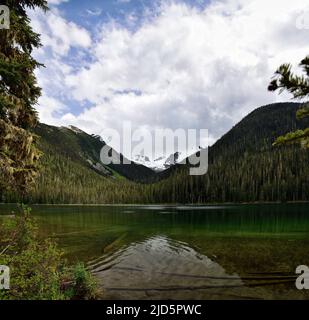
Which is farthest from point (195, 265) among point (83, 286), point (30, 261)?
point (30, 261)

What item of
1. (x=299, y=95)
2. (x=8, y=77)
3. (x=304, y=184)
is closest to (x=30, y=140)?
(x=8, y=77)

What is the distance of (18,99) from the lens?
477 inches

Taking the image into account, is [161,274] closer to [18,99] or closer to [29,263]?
[29,263]

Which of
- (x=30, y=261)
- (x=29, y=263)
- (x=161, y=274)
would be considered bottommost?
(x=161, y=274)

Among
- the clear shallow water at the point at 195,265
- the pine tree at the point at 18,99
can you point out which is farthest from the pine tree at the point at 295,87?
the clear shallow water at the point at 195,265

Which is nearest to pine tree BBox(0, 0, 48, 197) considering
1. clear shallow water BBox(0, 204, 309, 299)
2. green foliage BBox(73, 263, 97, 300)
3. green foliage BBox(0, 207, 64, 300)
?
green foliage BBox(0, 207, 64, 300)

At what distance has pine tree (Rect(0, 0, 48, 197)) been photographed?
11.3 meters

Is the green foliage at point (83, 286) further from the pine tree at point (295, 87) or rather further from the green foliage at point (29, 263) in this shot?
the pine tree at point (295, 87)

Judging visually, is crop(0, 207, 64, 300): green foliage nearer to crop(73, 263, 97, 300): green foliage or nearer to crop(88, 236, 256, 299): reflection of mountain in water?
crop(73, 263, 97, 300): green foliage

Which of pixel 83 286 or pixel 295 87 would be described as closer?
pixel 295 87

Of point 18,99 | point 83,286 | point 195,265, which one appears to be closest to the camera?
point 18,99

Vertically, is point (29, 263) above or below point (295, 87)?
below

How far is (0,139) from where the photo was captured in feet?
37.0
